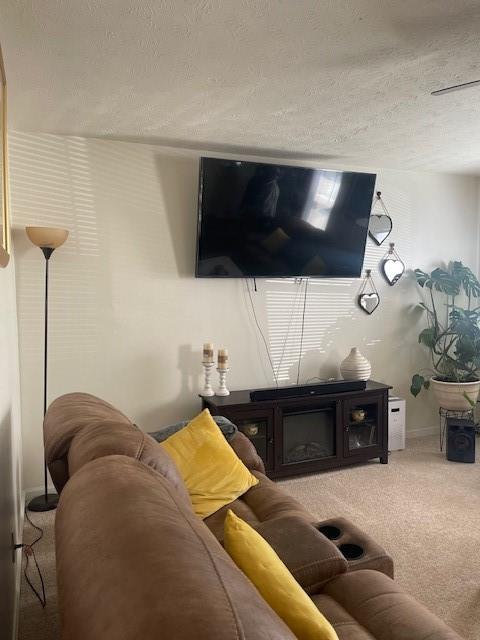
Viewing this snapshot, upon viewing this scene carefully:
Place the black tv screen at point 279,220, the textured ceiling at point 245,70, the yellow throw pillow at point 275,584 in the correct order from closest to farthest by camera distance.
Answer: the yellow throw pillow at point 275,584, the textured ceiling at point 245,70, the black tv screen at point 279,220

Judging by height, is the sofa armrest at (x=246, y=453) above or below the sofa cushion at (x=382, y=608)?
above

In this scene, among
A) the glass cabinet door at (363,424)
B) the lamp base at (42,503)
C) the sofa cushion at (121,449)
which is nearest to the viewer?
the sofa cushion at (121,449)

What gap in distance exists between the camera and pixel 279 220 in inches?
163

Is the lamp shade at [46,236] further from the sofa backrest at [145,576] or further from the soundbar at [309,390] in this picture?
the sofa backrest at [145,576]

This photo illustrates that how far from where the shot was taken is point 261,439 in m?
3.95

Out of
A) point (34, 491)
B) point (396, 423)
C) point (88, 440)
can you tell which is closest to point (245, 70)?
point (88, 440)

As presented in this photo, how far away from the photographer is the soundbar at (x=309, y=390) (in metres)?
3.95

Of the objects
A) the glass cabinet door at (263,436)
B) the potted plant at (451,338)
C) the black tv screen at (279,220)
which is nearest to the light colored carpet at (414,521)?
the glass cabinet door at (263,436)

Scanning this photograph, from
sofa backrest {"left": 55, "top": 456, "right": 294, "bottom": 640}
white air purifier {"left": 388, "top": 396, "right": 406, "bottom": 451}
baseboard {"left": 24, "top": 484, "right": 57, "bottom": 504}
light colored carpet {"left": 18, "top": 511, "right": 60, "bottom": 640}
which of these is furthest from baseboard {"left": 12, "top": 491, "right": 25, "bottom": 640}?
white air purifier {"left": 388, "top": 396, "right": 406, "bottom": 451}

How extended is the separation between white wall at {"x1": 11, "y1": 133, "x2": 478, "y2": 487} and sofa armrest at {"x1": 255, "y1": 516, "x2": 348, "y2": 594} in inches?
84.5

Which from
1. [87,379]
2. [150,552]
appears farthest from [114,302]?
[150,552]

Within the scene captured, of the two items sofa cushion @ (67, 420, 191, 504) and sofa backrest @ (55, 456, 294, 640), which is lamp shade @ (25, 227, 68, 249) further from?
sofa backrest @ (55, 456, 294, 640)

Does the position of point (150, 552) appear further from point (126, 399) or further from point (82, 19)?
→ point (126, 399)

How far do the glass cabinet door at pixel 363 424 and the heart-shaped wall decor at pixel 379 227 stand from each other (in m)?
1.42
